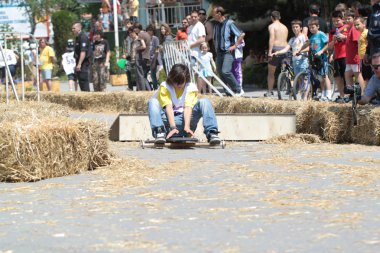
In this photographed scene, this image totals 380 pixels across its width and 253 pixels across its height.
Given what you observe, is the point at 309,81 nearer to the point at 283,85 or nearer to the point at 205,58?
the point at 283,85

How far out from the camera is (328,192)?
29.6 ft

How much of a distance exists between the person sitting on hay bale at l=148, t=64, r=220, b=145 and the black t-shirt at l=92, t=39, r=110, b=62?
431 inches

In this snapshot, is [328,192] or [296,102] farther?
[296,102]

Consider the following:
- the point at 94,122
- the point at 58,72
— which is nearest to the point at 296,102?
the point at 94,122

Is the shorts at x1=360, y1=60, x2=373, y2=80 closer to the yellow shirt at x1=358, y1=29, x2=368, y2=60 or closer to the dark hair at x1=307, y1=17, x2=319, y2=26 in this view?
the yellow shirt at x1=358, y1=29, x2=368, y2=60

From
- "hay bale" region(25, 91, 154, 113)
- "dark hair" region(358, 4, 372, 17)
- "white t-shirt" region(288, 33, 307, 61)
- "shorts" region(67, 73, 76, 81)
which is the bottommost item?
"hay bale" region(25, 91, 154, 113)

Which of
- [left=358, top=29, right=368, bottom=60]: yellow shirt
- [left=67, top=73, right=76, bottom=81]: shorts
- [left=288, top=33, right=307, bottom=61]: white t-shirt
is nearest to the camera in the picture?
[left=358, top=29, right=368, bottom=60]: yellow shirt

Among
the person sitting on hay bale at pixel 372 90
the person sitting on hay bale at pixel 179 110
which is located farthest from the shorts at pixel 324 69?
the person sitting on hay bale at pixel 179 110

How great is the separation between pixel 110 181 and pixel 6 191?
3.19ft

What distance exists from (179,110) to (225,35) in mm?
5273

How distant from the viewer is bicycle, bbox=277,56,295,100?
18.8 metres

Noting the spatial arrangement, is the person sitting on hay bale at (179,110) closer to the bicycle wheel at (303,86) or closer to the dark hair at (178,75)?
the dark hair at (178,75)

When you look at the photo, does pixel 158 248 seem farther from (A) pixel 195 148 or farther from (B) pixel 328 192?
(A) pixel 195 148

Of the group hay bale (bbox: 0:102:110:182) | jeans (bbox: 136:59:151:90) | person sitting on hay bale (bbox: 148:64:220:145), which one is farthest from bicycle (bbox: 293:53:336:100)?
jeans (bbox: 136:59:151:90)
